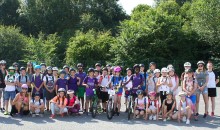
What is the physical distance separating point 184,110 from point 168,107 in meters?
0.58

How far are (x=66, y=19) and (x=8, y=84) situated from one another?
3803 cm

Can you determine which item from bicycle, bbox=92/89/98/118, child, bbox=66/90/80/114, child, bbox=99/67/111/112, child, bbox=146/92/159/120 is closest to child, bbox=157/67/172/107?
child, bbox=146/92/159/120

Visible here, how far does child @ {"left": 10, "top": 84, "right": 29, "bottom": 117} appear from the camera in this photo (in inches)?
481

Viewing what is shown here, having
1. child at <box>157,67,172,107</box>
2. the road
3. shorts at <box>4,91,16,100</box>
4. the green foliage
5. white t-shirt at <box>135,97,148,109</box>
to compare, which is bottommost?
the road

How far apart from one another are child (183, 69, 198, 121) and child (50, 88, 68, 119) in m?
4.24

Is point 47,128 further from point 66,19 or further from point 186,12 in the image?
point 66,19

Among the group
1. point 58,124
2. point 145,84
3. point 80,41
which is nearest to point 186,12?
point 80,41

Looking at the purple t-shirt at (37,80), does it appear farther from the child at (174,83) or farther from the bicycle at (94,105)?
the child at (174,83)

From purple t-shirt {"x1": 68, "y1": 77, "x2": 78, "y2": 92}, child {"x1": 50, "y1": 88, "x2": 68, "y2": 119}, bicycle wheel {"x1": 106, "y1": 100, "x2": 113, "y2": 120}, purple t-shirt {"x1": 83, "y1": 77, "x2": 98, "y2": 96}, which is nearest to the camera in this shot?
bicycle wheel {"x1": 106, "y1": 100, "x2": 113, "y2": 120}

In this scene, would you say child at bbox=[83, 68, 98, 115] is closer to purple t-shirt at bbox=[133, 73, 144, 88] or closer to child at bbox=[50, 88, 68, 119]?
child at bbox=[50, 88, 68, 119]

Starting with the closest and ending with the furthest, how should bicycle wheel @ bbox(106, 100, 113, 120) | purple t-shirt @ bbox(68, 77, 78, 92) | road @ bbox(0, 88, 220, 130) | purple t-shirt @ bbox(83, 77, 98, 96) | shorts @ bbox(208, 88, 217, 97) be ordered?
road @ bbox(0, 88, 220, 130) < bicycle wheel @ bbox(106, 100, 113, 120) < shorts @ bbox(208, 88, 217, 97) < purple t-shirt @ bbox(83, 77, 98, 96) < purple t-shirt @ bbox(68, 77, 78, 92)

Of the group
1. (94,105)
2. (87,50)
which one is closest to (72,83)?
(94,105)

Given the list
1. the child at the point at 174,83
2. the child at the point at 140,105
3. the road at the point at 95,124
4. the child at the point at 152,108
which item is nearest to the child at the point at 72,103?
the road at the point at 95,124

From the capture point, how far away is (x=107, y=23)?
166ft
